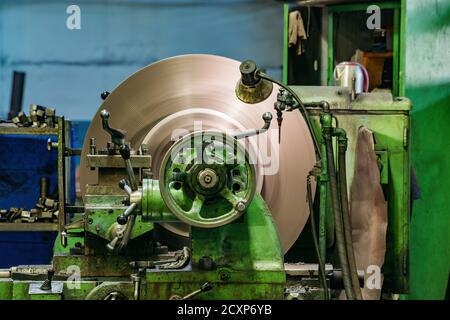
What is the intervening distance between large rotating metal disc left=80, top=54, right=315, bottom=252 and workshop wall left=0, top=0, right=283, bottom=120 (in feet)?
4.73

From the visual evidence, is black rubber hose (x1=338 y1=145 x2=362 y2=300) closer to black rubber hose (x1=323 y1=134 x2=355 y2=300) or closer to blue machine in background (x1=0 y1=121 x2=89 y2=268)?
black rubber hose (x1=323 y1=134 x2=355 y2=300)

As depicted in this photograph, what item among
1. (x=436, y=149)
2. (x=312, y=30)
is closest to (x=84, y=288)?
(x=436, y=149)

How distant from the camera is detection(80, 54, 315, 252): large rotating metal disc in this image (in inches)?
111

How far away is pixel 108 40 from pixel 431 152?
1744mm

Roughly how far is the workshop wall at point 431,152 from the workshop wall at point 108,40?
2.73 feet

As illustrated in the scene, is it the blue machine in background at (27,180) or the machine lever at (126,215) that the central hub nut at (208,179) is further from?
the blue machine in background at (27,180)

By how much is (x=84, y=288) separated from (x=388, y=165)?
1.12 m

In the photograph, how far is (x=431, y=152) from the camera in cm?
383

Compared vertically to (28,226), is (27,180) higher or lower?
higher

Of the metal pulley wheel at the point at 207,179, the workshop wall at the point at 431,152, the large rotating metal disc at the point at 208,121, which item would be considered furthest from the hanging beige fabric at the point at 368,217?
the workshop wall at the point at 431,152

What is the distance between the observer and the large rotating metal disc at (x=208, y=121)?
9.22 ft

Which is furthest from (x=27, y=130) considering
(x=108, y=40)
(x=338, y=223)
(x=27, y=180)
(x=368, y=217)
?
Result: (x=338, y=223)

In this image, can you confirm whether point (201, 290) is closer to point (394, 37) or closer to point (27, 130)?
point (27, 130)
